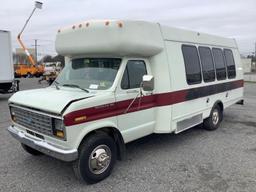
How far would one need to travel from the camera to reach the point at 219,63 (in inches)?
293

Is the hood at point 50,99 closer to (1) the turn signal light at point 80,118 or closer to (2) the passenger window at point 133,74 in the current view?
(1) the turn signal light at point 80,118

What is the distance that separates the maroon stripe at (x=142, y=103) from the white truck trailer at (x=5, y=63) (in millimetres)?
10480

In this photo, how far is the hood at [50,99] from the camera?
3.73 m

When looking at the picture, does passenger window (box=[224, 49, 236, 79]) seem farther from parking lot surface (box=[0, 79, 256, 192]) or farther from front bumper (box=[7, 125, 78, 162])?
front bumper (box=[7, 125, 78, 162])

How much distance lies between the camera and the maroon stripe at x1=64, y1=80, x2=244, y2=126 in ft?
12.4

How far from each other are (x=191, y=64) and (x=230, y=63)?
271cm

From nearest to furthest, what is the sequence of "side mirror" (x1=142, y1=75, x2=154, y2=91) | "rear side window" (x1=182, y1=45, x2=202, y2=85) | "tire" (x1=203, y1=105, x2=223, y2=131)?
1. "side mirror" (x1=142, y1=75, x2=154, y2=91)
2. "rear side window" (x1=182, y1=45, x2=202, y2=85)
3. "tire" (x1=203, y1=105, x2=223, y2=131)

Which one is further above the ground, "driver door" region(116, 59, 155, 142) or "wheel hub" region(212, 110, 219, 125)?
"driver door" region(116, 59, 155, 142)

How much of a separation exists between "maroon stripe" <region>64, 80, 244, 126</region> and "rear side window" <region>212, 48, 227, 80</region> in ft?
1.16

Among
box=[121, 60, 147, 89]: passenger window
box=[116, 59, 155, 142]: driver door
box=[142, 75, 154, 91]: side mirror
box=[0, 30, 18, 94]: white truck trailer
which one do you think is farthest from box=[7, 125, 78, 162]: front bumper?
box=[0, 30, 18, 94]: white truck trailer

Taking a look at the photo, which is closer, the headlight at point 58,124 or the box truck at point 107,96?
the headlight at point 58,124

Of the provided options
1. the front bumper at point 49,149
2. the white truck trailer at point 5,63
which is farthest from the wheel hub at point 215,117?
the white truck trailer at point 5,63

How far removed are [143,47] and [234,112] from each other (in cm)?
682

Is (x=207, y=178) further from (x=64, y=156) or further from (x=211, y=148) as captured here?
(x=64, y=156)
